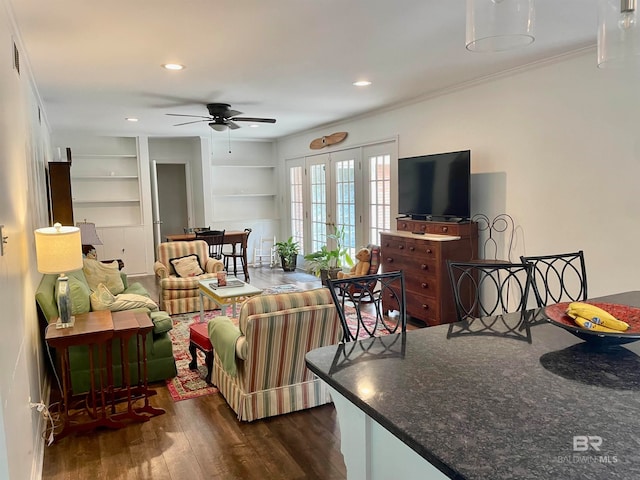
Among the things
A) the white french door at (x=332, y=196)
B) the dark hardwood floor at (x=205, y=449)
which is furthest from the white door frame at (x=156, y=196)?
the dark hardwood floor at (x=205, y=449)

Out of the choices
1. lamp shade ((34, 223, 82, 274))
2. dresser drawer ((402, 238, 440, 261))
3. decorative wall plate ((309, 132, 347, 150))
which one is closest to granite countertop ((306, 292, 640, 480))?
lamp shade ((34, 223, 82, 274))

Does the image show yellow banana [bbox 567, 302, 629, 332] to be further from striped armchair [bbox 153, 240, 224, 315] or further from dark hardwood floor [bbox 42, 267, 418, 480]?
striped armchair [bbox 153, 240, 224, 315]

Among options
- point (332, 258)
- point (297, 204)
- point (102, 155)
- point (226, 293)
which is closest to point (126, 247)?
point (102, 155)

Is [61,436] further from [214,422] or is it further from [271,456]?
[271,456]

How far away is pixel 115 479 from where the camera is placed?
96.8 inches

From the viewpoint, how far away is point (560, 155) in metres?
3.95

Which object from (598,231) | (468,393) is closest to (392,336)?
(468,393)

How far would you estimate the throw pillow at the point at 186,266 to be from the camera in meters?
5.98

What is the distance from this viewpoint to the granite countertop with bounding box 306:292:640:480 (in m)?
0.93

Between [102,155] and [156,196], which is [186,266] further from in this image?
[102,155]

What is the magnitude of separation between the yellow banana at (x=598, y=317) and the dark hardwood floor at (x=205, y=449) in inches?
59.9

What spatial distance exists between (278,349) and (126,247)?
6.33 metres

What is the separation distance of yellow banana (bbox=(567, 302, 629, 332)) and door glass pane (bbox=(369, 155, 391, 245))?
467cm

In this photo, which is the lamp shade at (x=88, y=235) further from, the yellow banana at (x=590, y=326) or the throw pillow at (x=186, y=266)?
the yellow banana at (x=590, y=326)
